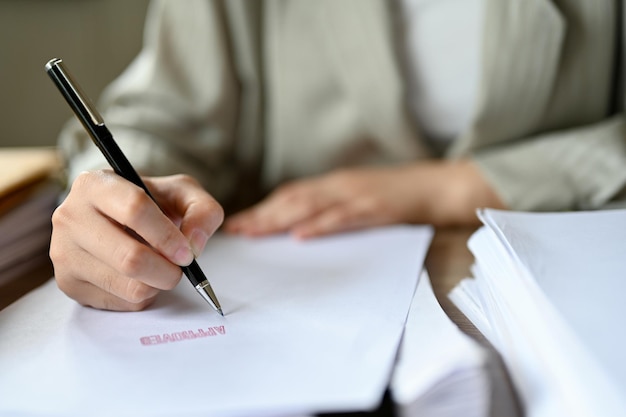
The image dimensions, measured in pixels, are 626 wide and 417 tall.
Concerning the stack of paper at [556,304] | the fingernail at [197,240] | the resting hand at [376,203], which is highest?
the fingernail at [197,240]

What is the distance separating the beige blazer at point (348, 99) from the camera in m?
0.51

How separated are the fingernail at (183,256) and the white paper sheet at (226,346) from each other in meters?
0.03

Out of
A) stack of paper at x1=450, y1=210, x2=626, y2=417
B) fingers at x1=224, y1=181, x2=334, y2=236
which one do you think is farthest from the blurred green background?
stack of paper at x1=450, y1=210, x2=626, y2=417

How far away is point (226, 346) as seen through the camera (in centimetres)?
31

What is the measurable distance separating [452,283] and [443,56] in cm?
26

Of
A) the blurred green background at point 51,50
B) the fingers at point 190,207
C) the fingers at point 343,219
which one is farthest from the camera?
the blurred green background at point 51,50

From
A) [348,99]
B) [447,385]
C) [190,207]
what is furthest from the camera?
[348,99]

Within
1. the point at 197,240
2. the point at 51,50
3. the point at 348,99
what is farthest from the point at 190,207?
the point at 51,50

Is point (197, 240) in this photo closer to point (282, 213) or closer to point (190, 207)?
point (190, 207)

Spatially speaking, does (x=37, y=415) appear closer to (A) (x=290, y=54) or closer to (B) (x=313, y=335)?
(B) (x=313, y=335)

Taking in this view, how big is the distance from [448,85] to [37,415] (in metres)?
0.43

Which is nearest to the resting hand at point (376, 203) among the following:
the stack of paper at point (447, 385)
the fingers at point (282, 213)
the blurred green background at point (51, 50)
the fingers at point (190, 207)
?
the fingers at point (282, 213)

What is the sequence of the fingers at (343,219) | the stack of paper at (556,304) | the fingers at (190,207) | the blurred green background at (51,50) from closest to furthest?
the stack of paper at (556,304)
the fingers at (190,207)
the fingers at (343,219)
the blurred green background at (51,50)

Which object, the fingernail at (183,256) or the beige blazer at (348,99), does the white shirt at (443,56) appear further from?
the fingernail at (183,256)
